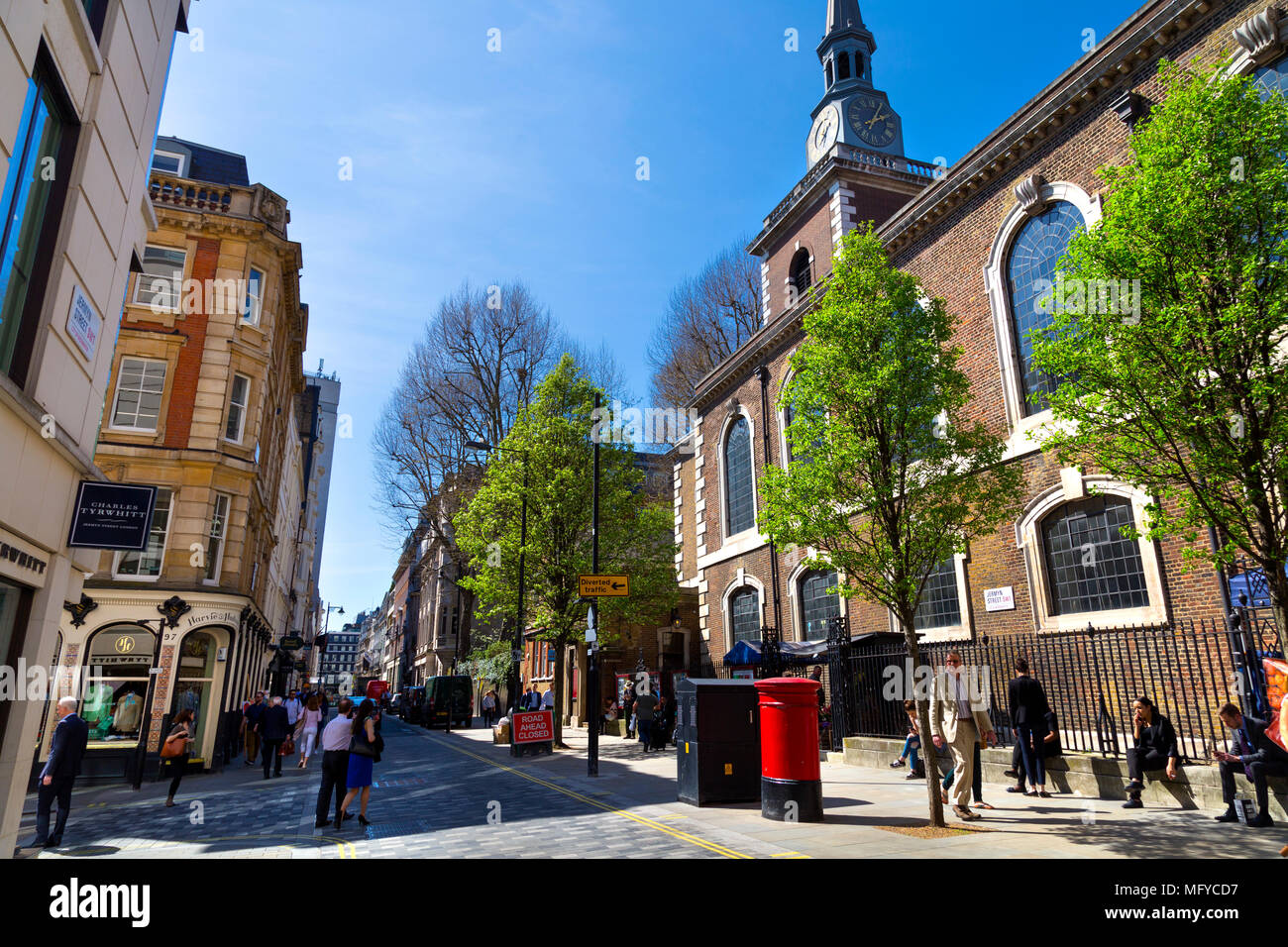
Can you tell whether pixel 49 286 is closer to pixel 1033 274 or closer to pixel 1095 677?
pixel 1095 677

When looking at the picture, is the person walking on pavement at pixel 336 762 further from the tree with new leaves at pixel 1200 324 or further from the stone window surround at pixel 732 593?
Answer: the stone window surround at pixel 732 593

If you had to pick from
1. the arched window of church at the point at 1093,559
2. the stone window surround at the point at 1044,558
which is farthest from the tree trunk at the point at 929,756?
the arched window of church at the point at 1093,559

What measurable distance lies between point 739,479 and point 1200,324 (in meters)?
21.2

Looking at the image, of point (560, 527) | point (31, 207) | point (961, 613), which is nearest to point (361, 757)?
point (31, 207)

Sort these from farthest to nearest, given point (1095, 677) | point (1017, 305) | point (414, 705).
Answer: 1. point (414, 705)
2. point (1017, 305)
3. point (1095, 677)

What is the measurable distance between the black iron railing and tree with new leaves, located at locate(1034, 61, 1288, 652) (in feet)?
9.19

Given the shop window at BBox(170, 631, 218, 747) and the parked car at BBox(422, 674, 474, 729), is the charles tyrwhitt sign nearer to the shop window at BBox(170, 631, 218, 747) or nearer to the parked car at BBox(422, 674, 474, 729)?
the shop window at BBox(170, 631, 218, 747)

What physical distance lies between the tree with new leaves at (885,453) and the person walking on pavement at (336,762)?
6992 millimetres

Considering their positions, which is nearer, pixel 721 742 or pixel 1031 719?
pixel 1031 719

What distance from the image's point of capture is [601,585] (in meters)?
16.4

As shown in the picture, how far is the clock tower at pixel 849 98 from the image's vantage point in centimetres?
2833

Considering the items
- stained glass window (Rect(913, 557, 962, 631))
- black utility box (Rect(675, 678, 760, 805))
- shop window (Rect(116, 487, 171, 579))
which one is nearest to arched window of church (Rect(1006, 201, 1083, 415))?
stained glass window (Rect(913, 557, 962, 631))

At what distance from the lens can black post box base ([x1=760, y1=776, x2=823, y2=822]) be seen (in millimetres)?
9492
